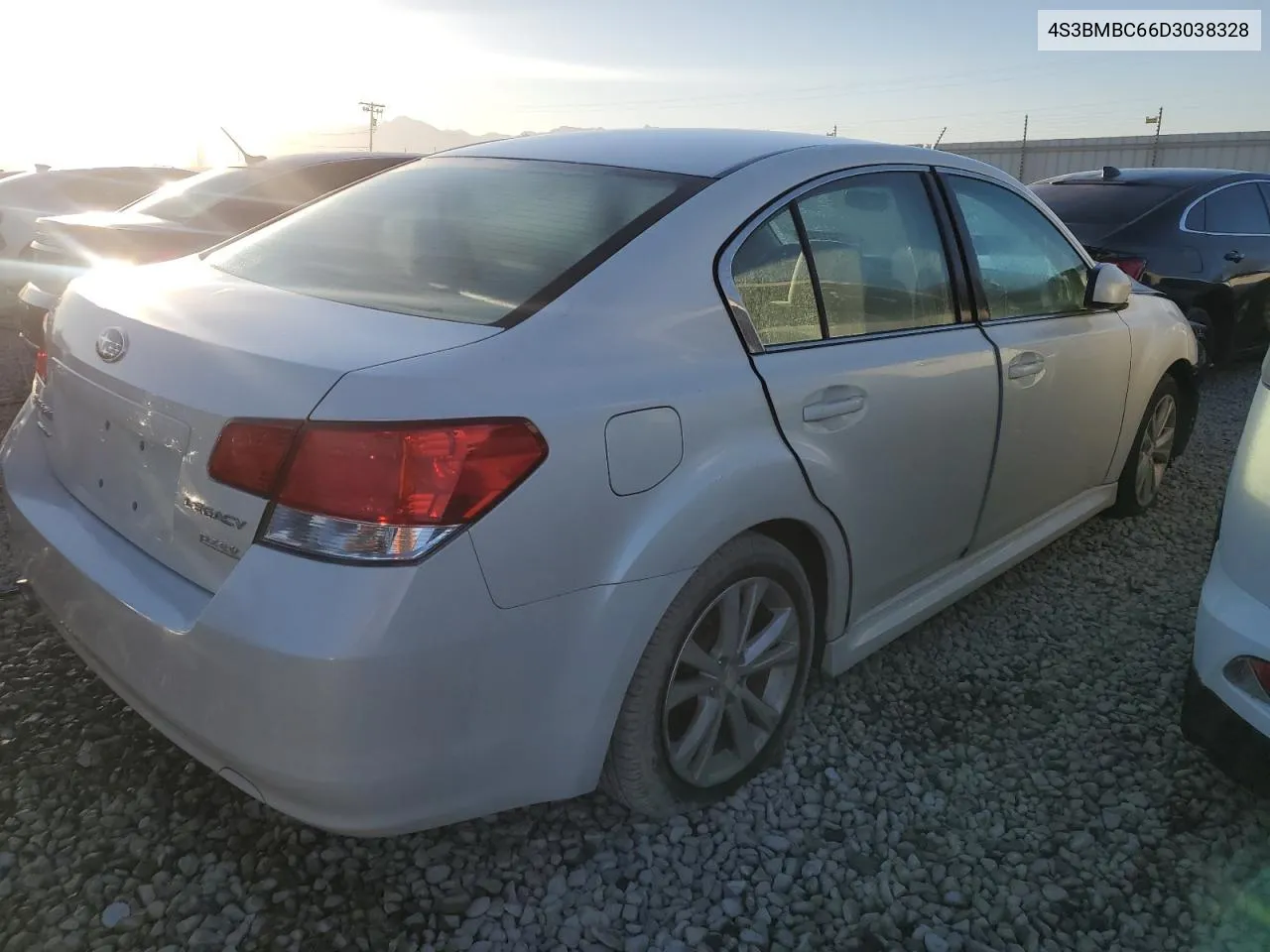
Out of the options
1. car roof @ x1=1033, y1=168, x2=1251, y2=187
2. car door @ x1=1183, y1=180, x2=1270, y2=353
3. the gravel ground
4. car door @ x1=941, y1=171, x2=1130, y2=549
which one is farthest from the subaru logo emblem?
car roof @ x1=1033, y1=168, x2=1251, y2=187

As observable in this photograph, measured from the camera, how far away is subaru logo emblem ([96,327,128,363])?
2049 millimetres

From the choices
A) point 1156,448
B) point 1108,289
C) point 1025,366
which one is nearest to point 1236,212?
point 1156,448

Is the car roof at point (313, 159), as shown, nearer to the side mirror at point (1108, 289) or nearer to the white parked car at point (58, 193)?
the white parked car at point (58, 193)

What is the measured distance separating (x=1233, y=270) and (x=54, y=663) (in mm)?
7628

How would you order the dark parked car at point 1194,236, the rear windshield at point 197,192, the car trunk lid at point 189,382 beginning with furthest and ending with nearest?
1. the dark parked car at point 1194,236
2. the rear windshield at point 197,192
3. the car trunk lid at point 189,382

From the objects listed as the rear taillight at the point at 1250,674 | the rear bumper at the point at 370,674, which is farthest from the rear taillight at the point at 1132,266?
the rear bumper at the point at 370,674

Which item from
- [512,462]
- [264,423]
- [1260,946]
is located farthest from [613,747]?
[1260,946]

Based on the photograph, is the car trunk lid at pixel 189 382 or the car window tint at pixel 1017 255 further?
the car window tint at pixel 1017 255

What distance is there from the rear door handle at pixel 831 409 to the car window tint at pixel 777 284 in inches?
6.5

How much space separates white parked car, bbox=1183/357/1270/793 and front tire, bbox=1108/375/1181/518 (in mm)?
1975

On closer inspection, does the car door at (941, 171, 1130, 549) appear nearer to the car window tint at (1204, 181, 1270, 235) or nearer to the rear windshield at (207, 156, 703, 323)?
the rear windshield at (207, 156, 703, 323)

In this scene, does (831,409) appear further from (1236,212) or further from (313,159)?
(1236,212)

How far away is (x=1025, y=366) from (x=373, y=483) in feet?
7.34

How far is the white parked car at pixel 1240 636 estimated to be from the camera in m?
2.20
